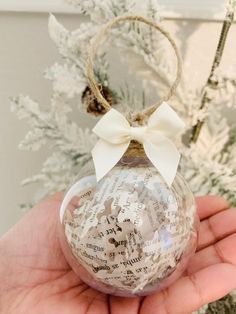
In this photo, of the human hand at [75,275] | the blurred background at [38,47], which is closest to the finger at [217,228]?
the human hand at [75,275]

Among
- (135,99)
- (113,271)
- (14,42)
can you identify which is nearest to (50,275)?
(113,271)

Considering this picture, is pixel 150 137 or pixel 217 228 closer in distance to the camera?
pixel 150 137

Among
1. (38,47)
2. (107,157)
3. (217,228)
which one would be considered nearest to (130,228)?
(107,157)

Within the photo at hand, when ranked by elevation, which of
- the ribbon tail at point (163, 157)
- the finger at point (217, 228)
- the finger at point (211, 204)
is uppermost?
the ribbon tail at point (163, 157)

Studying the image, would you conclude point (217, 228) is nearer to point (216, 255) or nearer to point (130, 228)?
point (216, 255)

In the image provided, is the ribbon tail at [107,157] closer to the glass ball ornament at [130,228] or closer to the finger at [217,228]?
the glass ball ornament at [130,228]

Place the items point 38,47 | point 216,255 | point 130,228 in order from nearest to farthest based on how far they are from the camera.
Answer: point 130,228 < point 216,255 < point 38,47
